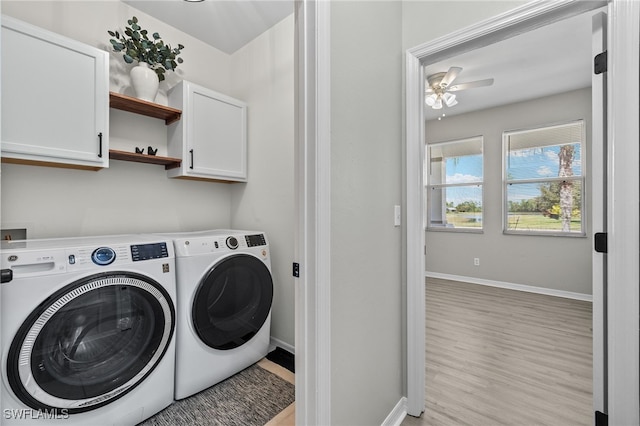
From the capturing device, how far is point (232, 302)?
77.7 inches

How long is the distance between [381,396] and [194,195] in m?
2.13

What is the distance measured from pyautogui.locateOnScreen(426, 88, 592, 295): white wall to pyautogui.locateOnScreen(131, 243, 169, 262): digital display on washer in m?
4.49

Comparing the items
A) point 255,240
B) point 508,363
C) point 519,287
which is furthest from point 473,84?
point 519,287

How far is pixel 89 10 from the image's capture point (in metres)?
2.00

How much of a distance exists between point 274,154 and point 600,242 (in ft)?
6.86

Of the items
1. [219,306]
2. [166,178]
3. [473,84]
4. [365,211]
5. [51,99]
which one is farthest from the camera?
[473,84]

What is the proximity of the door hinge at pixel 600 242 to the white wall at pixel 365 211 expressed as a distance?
84 cm

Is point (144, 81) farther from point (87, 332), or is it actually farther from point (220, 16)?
point (87, 332)

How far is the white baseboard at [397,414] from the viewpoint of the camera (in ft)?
5.11

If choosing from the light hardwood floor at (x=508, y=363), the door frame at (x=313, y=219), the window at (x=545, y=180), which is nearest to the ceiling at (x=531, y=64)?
the window at (x=545, y=180)

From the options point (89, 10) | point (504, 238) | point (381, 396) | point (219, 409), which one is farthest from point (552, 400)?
point (89, 10)

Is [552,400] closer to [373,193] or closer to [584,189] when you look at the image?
[373,193]

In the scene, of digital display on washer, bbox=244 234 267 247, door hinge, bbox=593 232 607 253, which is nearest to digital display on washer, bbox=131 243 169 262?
digital display on washer, bbox=244 234 267 247

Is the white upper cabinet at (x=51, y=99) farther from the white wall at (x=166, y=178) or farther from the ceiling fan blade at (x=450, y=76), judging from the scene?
the ceiling fan blade at (x=450, y=76)
